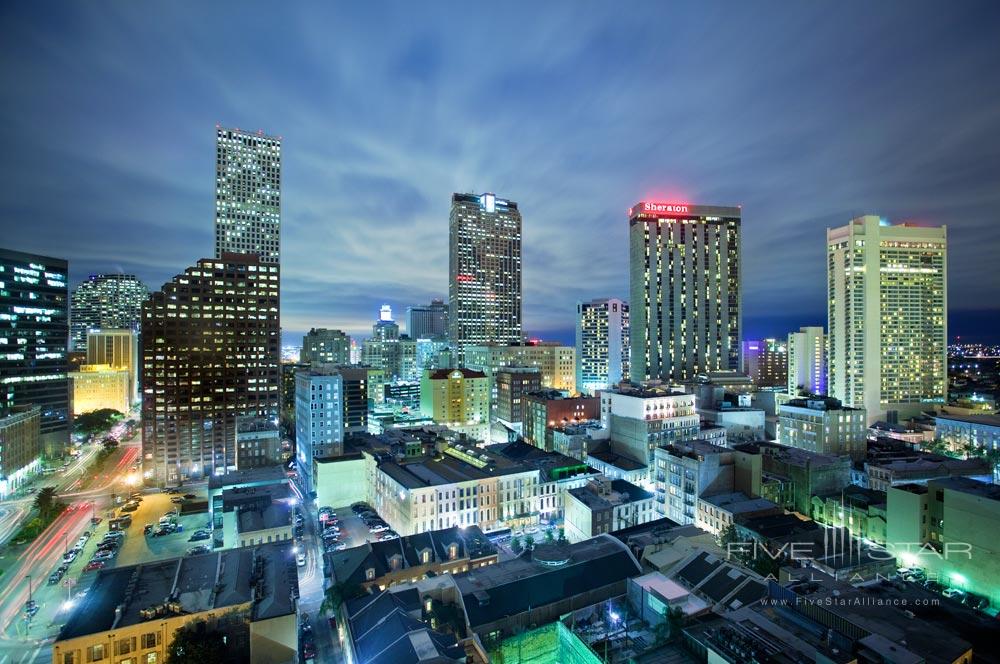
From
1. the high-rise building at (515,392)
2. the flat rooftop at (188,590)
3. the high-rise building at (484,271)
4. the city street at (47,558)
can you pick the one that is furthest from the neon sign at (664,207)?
the city street at (47,558)

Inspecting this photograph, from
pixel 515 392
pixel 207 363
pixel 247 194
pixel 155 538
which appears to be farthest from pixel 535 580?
pixel 247 194

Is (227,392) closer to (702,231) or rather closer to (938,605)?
(938,605)

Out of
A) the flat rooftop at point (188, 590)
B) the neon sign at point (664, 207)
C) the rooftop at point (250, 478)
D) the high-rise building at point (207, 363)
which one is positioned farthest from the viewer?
the neon sign at point (664, 207)

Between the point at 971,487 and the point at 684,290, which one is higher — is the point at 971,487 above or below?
below

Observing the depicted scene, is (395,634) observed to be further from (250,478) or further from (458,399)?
(458,399)

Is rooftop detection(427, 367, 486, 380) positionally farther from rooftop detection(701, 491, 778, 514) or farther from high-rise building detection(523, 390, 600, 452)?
rooftop detection(701, 491, 778, 514)

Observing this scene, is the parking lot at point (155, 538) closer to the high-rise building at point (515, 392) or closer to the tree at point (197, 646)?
the tree at point (197, 646)
